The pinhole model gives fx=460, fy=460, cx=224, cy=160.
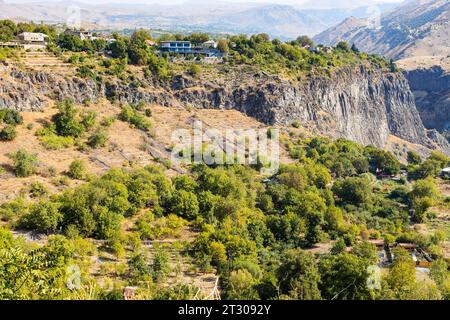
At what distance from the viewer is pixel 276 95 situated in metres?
52.6

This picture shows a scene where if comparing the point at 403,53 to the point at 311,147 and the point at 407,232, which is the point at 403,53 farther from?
the point at 407,232

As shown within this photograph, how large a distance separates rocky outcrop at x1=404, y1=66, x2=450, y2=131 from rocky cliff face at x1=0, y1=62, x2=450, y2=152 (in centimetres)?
2447

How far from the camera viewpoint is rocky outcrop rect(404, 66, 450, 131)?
330 feet

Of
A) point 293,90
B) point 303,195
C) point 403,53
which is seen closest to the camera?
point 303,195

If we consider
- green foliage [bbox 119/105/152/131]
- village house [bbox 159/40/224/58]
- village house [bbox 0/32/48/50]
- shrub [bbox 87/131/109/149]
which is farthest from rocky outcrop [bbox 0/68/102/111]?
village house [bbox 159/40/224/58]

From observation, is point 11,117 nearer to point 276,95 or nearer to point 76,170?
point 76,170

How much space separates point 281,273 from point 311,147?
3097cm

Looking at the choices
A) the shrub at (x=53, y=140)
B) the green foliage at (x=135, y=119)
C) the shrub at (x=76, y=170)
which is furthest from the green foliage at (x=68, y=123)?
the shrub at (x=76, y=170)

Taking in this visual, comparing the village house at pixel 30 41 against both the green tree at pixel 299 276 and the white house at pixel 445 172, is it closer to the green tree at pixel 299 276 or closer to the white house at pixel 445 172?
the green tree at pixel 299 276

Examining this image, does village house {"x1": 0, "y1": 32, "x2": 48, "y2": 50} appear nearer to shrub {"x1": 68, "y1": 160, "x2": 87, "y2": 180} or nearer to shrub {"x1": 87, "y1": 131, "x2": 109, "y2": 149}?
shrub {"x1": 87, "y1": 131, "x2": 109, "y2": 149}

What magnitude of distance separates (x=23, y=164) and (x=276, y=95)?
3048 cm

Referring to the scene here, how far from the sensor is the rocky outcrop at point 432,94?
330ft
